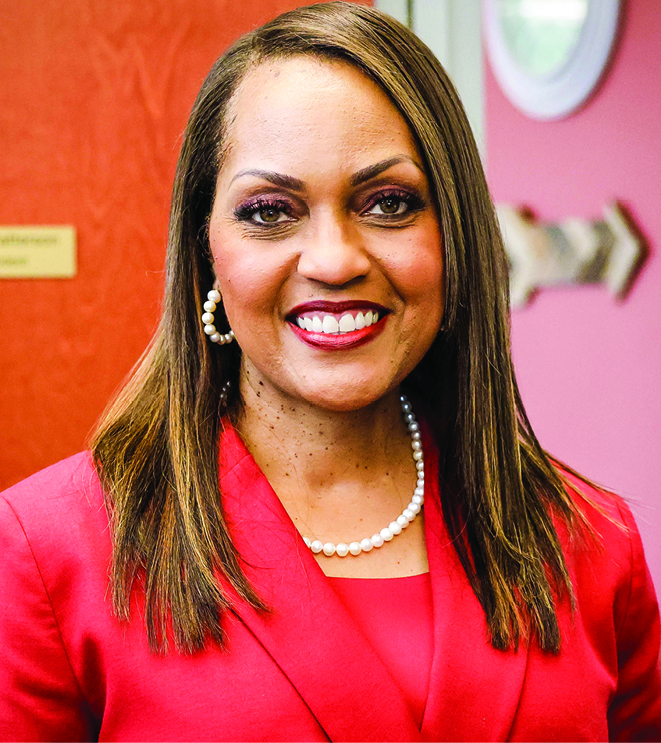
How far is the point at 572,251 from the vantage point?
2.00 m

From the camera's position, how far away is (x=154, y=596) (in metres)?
0.88

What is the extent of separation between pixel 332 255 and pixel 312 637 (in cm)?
43

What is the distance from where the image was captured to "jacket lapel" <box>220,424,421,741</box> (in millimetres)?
858

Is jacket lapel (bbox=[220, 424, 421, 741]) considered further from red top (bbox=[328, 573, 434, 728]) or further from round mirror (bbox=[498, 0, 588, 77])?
round mirror (bbox=[498, 0, 588, 77])

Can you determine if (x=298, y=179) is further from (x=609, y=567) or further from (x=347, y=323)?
(x=609, y=567)

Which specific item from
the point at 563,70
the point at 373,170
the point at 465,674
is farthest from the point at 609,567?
the point at 563,70

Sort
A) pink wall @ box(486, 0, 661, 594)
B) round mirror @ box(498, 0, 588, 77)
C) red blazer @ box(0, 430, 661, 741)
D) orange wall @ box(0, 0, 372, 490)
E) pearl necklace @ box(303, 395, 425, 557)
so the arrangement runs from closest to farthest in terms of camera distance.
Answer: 1. red blazer @ box(0, 430, 661, 741)
2. pearl necklace @ box(303, 395, 425, 557)
3. orange wall @ box(0, 0, 372, 490)
4. pink wall @ box(486, 0, 661, 594)
5. round mirror @ box(498, 0, 588, 77)

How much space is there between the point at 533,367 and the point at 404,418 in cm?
110

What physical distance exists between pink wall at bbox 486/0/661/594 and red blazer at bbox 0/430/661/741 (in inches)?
33.4

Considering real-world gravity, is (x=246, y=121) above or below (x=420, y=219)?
above

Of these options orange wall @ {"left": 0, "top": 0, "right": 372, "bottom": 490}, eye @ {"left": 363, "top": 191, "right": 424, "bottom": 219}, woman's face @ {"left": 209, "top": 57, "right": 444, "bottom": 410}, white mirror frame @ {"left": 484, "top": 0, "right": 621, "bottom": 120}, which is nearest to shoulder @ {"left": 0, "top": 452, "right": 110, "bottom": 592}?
woman's face @ {"left": 209, "top": 57, "right": 444, "bottom": 410}

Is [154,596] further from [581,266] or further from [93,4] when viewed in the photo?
[581,266]

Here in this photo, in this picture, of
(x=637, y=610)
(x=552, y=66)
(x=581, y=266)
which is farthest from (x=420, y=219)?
(x=552, y=66)

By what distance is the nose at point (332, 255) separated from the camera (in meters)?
0.88
